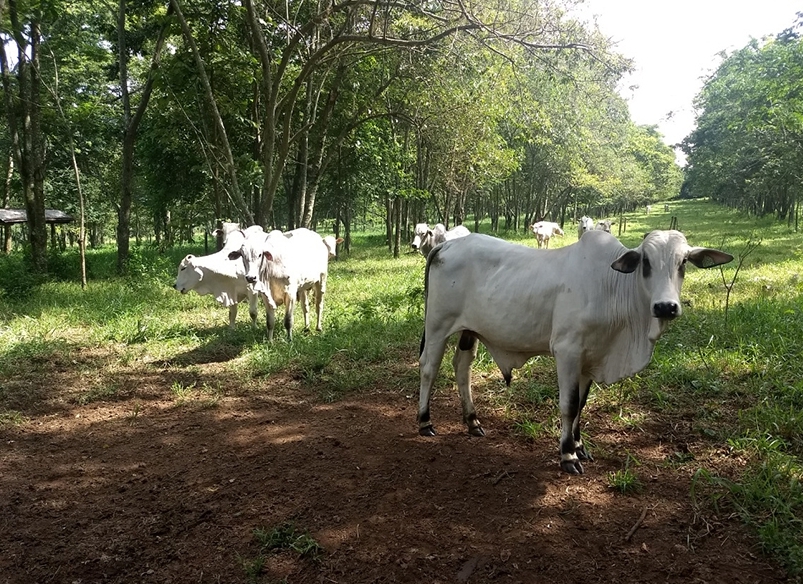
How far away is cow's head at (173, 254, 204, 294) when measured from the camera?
8250mm

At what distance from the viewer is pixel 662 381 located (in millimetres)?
5539

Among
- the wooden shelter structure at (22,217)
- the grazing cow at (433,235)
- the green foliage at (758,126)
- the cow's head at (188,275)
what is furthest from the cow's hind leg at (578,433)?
the wooden shelter structure at (22,217)

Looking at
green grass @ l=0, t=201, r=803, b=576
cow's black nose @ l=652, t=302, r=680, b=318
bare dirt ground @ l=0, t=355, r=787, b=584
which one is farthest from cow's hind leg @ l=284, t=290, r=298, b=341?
cow's black nose @ l=652, t=302, r=680, b=318

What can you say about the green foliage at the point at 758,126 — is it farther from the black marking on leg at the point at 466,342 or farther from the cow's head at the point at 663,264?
the black marking on leg at the point at 466,342

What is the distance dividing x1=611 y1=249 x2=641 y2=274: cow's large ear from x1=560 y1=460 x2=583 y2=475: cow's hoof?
142cm

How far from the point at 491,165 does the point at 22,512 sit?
1855 cm

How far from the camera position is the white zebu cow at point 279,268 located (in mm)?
7520

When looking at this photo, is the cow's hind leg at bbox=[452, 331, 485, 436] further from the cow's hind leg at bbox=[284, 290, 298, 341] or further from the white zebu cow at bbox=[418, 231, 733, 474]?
the cow's hind leg at bbox=[284, 290, 298, 341]

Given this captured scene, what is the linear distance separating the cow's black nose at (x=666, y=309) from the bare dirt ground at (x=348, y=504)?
4.04 ft

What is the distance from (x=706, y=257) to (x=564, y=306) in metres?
0.93

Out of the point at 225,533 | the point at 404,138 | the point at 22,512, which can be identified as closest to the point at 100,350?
the point at 22,512

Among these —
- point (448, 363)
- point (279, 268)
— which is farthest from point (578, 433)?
point (279, 268)

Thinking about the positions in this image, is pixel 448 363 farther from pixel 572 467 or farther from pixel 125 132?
pixel 125 132

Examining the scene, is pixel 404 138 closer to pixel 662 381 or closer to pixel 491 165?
pixel 491 165
